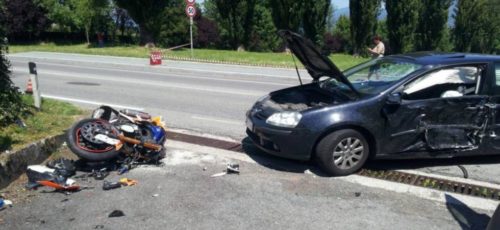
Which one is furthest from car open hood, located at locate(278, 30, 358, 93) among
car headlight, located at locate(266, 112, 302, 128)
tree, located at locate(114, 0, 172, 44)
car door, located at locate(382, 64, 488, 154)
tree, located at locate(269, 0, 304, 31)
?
tree, located at locate(114, 0, 172, 44)

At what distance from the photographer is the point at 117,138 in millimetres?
5684

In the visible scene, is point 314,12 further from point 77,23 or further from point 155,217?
point 155,217

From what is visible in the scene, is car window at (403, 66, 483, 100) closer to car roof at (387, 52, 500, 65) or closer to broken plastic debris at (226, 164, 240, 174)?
car roof at (387, 52, 500, 65)

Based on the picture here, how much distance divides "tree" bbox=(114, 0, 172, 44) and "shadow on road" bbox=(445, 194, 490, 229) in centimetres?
2944

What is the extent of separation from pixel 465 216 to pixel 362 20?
27379mm

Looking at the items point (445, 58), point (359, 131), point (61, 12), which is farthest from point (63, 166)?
point (61, 12)

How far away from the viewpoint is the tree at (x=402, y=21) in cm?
2923

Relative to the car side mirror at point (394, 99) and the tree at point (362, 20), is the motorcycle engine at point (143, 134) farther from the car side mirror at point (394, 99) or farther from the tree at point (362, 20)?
the tree at point (362, 20)

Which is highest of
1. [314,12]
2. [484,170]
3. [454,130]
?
[314,12]

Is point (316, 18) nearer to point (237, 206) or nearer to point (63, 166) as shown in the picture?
point (63, 166)

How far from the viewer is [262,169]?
5980mm

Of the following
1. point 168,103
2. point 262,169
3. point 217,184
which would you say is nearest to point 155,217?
point 217,184

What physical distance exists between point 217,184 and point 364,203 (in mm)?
1577

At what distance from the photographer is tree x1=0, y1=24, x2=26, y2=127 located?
6.46 m
